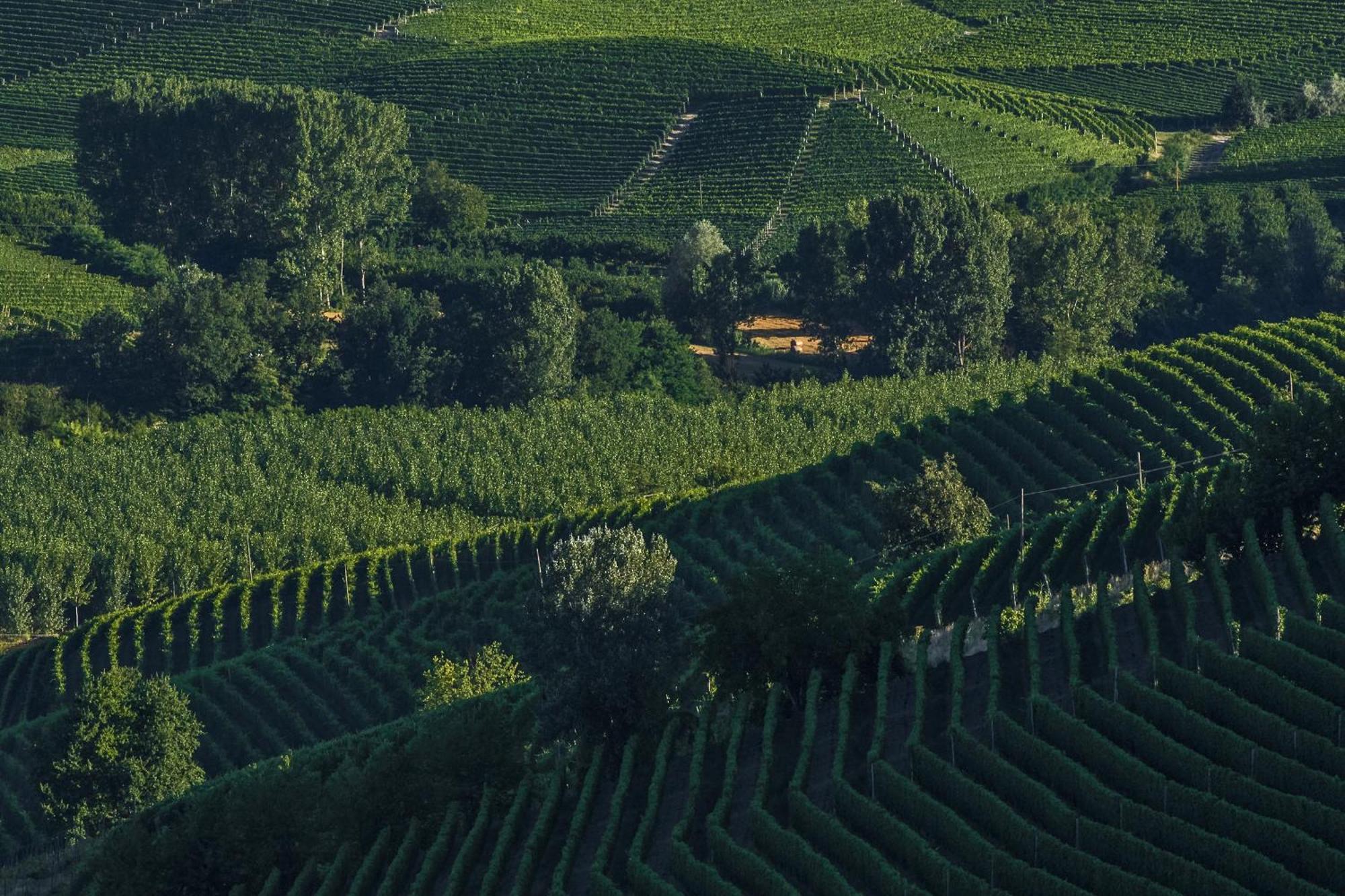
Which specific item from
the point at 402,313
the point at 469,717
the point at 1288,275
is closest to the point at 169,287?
the point at 402,313

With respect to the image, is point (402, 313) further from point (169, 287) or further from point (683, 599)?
point (683, 599)

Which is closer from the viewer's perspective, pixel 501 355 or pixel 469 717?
pixel 469 717

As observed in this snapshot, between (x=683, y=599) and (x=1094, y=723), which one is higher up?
(x=1094, y=723)

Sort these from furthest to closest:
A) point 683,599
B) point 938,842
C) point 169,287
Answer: point 169,287 → point 683,599 → point 938,842

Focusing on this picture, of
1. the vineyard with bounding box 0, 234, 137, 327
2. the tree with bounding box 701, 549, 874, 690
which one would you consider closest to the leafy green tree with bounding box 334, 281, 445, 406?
the vineyard with bounding box 0, 234, 137, 327

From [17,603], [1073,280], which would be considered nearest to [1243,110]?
[1073,280]

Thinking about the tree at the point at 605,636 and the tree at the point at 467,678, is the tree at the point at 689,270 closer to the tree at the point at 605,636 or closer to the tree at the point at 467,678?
the tree at the point at 467,678

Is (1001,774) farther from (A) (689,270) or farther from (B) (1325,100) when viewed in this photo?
(B) (1325,100)
